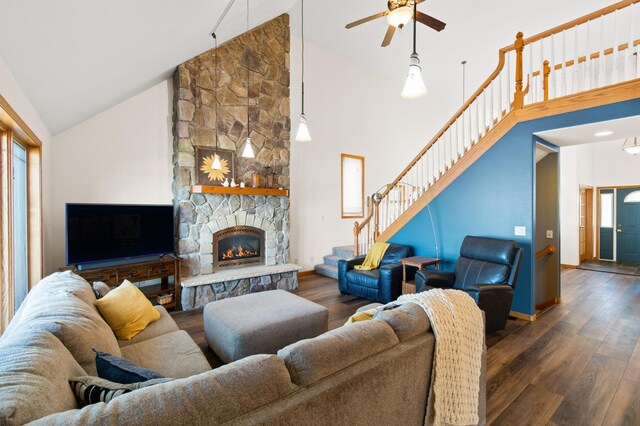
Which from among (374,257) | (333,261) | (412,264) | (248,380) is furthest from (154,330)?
(333,261)

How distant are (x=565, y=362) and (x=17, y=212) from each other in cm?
518

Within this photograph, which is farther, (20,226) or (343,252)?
(343,252)

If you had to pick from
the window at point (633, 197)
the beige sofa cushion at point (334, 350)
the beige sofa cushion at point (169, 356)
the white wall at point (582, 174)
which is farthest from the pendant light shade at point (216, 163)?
the window at point (633, 197)

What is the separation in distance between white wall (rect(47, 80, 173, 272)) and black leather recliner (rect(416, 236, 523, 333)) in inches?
161

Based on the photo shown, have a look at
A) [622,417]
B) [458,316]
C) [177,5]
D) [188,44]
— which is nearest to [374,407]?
[458,316]

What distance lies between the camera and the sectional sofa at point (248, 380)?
803 mm

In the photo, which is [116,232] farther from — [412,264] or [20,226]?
[412,264]

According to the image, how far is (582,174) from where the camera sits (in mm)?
7402

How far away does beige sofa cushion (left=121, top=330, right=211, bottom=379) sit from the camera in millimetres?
1787

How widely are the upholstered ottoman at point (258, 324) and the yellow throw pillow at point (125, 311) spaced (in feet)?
A: 1.88

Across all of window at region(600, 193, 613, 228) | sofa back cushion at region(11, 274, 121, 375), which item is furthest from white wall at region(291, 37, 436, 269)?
window at region(600, 193, 613, 228)

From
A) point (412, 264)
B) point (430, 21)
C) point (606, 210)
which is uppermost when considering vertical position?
point (430, 21)

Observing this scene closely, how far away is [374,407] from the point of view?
1221mm

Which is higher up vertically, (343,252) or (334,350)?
(334,350)
